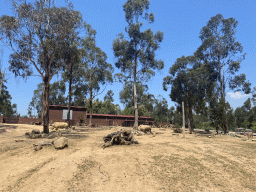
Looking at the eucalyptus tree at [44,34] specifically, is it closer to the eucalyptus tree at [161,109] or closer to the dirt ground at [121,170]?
the dirt ground at [121,170]

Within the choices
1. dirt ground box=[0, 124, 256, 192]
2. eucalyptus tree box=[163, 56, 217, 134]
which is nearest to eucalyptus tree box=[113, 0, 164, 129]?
eucalyptus tree box=[163, 56, 217, 134]

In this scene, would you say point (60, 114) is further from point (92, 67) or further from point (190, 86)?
point (190, 86)

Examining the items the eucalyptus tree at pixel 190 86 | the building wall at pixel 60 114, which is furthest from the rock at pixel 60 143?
the building wall at pixel 60 114

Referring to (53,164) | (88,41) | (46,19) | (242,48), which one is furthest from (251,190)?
(88,41)

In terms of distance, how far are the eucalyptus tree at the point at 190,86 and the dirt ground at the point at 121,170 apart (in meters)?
16.8

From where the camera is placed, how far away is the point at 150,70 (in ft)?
92.0

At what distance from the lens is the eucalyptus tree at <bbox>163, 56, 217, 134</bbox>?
26041mm

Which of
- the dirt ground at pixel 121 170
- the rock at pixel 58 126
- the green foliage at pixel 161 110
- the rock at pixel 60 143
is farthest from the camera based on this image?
the green foliage at pixel 161 110

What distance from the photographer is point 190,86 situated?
87.7 ft

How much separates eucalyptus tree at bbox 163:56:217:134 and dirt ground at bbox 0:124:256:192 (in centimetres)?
1678

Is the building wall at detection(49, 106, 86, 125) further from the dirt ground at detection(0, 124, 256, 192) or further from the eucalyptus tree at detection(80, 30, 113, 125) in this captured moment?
the dirt ground at detection(0, 124, 256, 192)

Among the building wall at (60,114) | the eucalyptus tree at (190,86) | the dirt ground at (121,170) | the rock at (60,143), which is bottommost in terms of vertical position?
the dirt ground at (121,170)

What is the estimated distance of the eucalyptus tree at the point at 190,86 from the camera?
26.0 m

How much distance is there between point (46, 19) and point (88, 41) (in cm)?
1729
